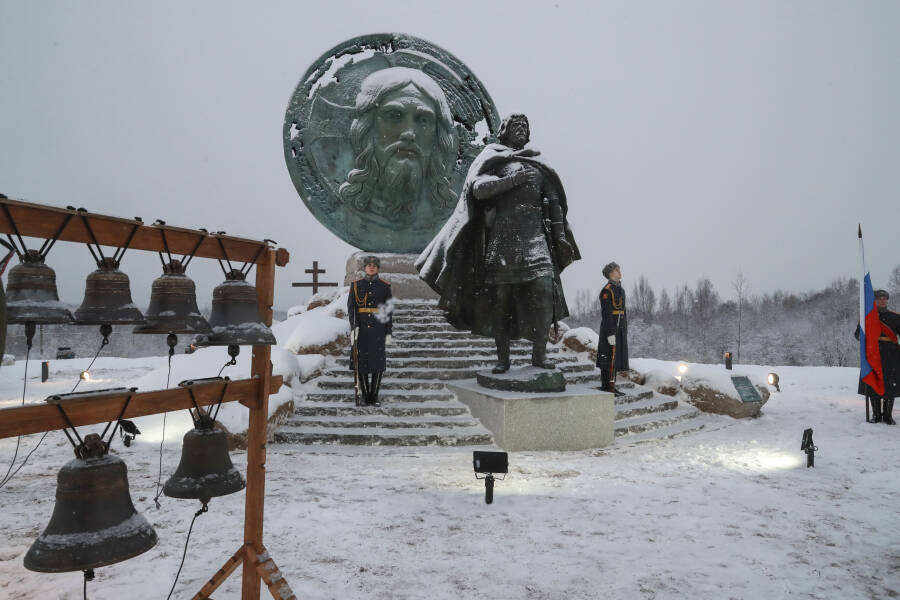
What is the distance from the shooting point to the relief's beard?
10.2 meters

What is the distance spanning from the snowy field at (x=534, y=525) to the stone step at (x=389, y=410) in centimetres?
73

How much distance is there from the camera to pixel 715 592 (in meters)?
2.47

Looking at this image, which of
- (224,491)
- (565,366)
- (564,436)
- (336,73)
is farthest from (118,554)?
(336,73)

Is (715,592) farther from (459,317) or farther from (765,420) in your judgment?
(765,420)

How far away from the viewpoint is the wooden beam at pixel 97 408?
4.85 ft

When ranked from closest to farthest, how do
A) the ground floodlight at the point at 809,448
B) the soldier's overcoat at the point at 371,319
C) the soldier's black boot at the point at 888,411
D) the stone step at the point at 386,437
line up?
the ground floodlight at the point at 809,448, the stone step at the point at 386,437, the soldier's overcoat at the point at 371,319, the soldier's black boot at the point at 888,411

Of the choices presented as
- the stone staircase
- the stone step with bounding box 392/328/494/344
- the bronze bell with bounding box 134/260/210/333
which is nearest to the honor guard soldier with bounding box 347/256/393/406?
the stone staircase

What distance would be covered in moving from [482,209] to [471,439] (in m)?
2.56

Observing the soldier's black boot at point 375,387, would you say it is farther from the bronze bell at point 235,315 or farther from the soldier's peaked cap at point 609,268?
the bronze bell at point 235,315

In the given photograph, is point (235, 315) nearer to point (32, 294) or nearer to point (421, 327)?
point (32, 294)

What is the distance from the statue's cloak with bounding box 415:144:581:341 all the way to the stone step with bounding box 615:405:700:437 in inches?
60.3

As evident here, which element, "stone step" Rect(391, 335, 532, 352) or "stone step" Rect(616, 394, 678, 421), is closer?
"stone step" Rect(616, 394, 678, 421)

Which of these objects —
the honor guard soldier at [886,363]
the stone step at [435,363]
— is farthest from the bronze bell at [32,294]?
the honor guard soldier at [886,363]

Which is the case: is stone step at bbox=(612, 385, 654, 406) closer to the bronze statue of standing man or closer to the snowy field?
the snowy field
